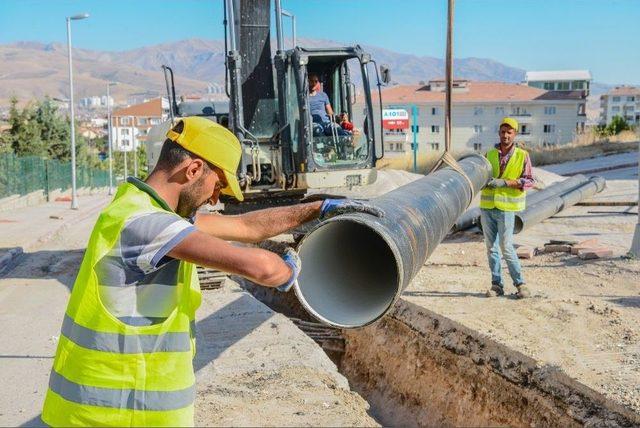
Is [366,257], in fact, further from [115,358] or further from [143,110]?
[143,110]

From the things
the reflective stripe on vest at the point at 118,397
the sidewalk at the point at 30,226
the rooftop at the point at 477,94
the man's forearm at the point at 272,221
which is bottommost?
the sidewalk at the point at 30,226

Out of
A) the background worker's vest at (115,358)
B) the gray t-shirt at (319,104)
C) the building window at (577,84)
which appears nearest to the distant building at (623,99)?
the building window at (577,84)

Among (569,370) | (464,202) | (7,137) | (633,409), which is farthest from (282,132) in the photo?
(7,137)

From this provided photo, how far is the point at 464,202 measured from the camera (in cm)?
691

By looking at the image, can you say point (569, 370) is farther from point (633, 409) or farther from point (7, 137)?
point (7, 137)

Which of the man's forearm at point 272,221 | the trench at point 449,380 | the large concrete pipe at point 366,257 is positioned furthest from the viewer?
the trench at point 449,380

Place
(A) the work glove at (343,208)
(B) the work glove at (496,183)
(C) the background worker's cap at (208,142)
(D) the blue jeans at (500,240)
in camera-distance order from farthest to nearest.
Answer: (D) the blue jeans at (500,240) → (B) the work glove at (496,183) → (A) the work glove at (343,208) → (C) the background worker's cap at (208,142)

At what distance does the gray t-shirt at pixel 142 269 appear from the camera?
8.12ft

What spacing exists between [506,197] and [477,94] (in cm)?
8363

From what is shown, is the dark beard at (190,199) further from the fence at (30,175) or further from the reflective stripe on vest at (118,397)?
the fence at (30,175)

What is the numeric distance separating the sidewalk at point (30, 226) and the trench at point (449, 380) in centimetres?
717

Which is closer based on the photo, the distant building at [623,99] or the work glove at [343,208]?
the work glove at [343,208]

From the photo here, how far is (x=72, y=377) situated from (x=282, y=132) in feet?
27.9

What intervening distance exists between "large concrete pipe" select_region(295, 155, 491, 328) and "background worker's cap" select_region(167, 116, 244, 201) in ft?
3.68
